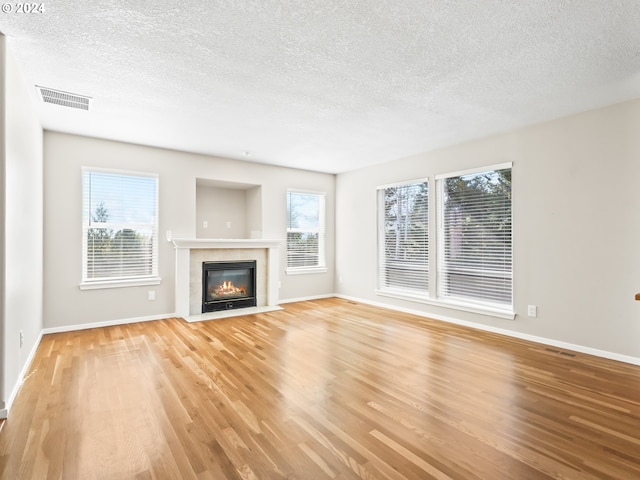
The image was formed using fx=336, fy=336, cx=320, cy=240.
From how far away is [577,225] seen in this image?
3.74m

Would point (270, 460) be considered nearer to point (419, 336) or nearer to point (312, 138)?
point (419, 336)

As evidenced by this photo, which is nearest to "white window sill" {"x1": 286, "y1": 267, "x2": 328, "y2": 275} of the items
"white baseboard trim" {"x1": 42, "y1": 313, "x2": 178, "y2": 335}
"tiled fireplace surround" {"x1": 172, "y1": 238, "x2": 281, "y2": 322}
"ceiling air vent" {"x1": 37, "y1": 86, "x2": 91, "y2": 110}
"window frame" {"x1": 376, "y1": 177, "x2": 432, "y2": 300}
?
"tiled fireplace surround" {"x1": 172, "y1": 238, "x2": 281, "y2": 322}

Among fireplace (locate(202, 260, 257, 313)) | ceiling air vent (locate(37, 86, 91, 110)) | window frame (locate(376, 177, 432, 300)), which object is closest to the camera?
ceiling air vent (locate(37, 86, 91, 110))

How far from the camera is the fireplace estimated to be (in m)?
5.58

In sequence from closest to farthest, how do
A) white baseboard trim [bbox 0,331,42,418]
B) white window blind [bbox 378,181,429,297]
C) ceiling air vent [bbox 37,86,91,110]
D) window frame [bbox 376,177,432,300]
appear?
1. white baseboard trim [bbox 0,331,42,418]
2. ceiling air vent [bbox 37,86,91,110]
3. window frame [bbox 376,177,432,300]
4. white window blind [bbox 378,181,429,297]

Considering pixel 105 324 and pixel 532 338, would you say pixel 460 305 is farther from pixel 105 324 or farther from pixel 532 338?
pixel 105 324

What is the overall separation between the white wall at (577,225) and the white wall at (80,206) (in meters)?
3.63

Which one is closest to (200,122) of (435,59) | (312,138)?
(312,138)

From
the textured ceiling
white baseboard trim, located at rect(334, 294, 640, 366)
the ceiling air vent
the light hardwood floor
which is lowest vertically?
the light hardwood floor

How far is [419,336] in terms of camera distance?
424cm

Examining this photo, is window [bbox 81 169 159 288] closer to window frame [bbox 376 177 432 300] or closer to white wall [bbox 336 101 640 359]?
window frame [bbox 376 177 432 300]

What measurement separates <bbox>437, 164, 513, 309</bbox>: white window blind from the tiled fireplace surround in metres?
2.92

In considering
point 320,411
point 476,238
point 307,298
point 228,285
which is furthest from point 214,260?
point 476,238

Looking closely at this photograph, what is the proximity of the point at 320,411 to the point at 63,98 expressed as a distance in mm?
3842
